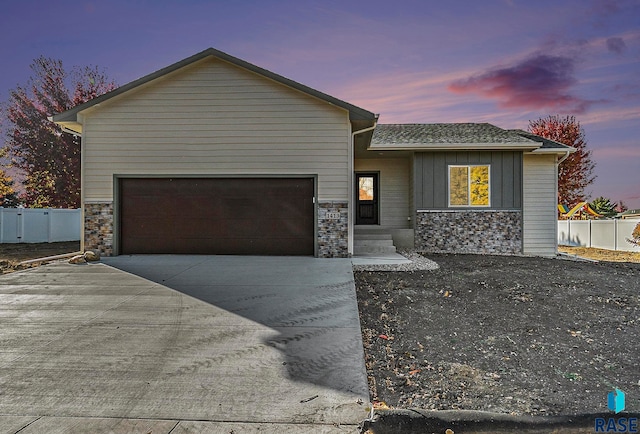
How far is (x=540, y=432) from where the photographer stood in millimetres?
2459

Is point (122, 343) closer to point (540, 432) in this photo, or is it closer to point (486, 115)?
point (540, 432)

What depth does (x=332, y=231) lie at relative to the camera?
919 cm

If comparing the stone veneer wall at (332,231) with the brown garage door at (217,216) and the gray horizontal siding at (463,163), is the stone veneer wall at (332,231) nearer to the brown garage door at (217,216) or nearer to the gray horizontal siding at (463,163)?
the brown garage door at (217,216)

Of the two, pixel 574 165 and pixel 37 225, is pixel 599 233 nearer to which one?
pixel 574 165

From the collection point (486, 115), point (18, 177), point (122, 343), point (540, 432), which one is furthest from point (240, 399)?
point (18, 177)

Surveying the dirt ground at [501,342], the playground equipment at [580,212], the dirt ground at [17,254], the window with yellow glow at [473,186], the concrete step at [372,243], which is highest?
the window with yellow glow at [473,186]

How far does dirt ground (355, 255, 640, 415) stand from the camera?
291 cm

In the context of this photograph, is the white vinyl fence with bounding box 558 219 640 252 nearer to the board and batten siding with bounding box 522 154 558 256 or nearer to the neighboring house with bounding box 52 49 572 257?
→ the board and batten siding with bounding box 522 154 558 256

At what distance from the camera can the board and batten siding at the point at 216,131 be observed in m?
9.11

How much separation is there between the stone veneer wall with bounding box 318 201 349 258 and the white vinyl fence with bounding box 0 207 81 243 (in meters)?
13.1

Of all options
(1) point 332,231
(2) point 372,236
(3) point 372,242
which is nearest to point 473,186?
(2) point 372,236

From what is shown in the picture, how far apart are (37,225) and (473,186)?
55.9 feet

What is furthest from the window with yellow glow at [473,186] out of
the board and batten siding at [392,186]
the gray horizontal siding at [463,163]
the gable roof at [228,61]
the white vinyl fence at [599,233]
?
the white vinyl fence at [599,233]

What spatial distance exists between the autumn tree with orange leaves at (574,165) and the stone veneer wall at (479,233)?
48.0 feet
